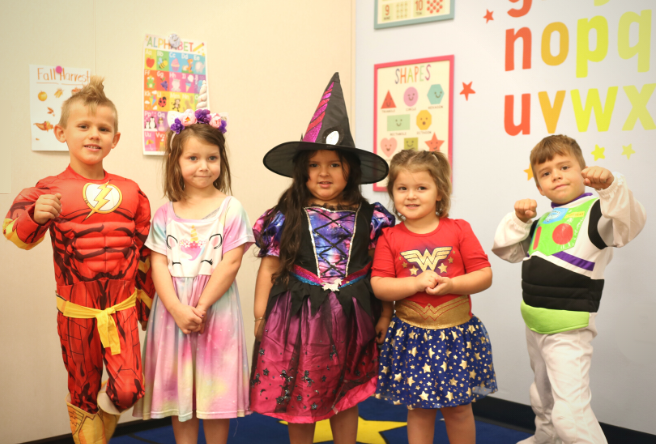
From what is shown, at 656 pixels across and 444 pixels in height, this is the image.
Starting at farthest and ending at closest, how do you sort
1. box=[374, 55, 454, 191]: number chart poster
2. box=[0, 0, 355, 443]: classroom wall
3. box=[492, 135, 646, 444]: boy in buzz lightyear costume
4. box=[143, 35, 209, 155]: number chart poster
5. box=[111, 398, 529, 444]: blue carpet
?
1. box=[374, 55, 454, 191]: number chart poster
2. box=[143, 35, 209, 155]: number chart poster
3. box=[111, 398, 529, 444]: blue carpet
4. box=[0, 0, 355, 443]: classroom wall
5. box=[492, 135, 646, 444]: boy in buzz lightyear costume

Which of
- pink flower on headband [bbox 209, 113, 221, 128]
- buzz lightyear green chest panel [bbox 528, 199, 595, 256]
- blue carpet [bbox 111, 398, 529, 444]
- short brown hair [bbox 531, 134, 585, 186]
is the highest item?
pink flower on headband [bbox 209, 113, 221, 128]

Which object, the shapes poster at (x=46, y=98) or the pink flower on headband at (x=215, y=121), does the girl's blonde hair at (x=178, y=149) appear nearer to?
the pink flower on headband at (x=215, y=121)

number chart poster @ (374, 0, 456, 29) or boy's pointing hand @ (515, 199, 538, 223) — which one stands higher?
number chart poster @ (374, 0, 456, 29)

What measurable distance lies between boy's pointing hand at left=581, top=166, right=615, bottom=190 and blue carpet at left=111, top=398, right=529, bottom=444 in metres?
1.36

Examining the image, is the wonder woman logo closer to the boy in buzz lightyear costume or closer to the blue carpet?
the boy in buzz lightyear costume

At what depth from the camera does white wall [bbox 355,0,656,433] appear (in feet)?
8.14

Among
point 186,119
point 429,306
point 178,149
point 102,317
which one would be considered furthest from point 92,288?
point 429,306

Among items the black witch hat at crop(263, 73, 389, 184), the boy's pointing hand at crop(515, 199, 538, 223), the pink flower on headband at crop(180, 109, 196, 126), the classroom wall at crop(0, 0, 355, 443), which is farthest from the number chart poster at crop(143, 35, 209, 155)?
the boy's pointing hand at crop(515, 199, 538, 223)

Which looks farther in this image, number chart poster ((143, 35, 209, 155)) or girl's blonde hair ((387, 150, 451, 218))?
number chart poster ((143, 35, 209, 155))

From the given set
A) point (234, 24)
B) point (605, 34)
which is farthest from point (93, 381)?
point (605, 34)

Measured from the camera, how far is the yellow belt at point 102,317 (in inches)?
72.9

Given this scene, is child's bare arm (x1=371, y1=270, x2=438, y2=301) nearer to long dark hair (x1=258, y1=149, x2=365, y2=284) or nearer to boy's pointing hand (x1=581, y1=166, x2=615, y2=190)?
long dark hair (x1=258, y1=149, x2=365, y2=284)

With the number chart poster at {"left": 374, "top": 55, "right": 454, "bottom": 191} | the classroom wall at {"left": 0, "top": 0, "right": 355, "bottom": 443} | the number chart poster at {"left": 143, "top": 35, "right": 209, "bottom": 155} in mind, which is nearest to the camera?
the classroom wall at {"left": 0, "top": 0, "right": 355, "bottom": 443}

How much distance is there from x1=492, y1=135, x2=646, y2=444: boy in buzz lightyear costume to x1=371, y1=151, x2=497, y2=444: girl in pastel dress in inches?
9.6
